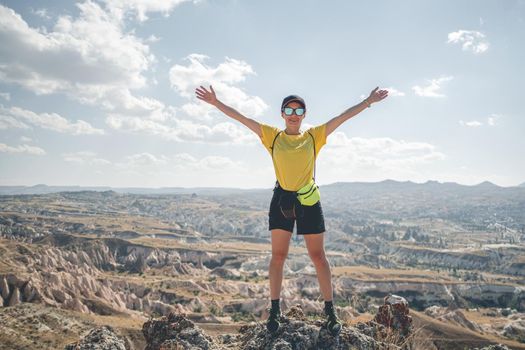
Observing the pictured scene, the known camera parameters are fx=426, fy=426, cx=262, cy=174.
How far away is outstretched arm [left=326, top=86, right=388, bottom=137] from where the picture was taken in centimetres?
601

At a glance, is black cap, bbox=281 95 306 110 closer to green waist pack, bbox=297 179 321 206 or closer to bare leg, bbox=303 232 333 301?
green waist pack, bbox=297 179 321 206

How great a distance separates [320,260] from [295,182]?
114 cm

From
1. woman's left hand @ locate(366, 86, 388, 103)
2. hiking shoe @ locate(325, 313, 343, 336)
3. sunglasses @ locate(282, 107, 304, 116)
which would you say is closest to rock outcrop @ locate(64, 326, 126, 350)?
hiking shoe @ locate(325, 313, 343, 336)

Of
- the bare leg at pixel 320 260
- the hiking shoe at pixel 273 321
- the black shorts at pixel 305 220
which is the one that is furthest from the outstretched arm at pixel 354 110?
the hiking shoe at pixel 273 321

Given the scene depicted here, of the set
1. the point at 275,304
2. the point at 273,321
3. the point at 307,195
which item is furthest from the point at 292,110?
the point at 273,321

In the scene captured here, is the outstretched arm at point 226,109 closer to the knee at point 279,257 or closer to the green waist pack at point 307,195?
the green waist pack at point 307,195

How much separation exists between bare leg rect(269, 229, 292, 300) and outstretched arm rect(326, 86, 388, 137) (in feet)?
5.12

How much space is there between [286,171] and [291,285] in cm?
7392

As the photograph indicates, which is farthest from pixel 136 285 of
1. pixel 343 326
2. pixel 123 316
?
pixel 343 326

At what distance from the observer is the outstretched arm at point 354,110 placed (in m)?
6.01

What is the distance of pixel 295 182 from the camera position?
5613mm

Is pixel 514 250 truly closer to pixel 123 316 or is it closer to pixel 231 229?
pixel 231 229

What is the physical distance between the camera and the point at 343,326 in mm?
6191

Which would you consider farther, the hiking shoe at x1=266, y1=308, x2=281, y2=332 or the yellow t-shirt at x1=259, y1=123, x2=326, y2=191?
the hiking shoe at x1=266, y1=308, x2=281, y2=332
